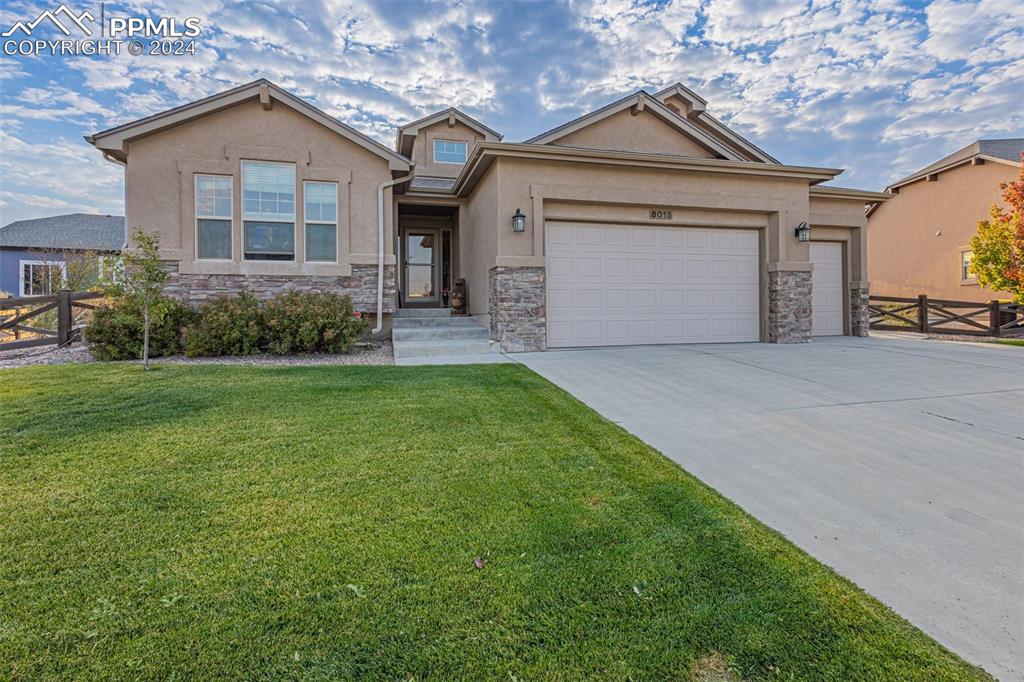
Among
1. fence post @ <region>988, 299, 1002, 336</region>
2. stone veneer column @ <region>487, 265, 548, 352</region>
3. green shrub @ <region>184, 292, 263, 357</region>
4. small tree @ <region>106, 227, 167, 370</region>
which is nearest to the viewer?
small tree @ <region>106, 227, 167, 370</region>

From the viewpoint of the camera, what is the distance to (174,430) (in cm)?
415

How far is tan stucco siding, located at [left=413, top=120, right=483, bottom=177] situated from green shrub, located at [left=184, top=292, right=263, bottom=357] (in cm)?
813

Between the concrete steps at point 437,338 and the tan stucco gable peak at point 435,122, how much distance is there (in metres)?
6.33

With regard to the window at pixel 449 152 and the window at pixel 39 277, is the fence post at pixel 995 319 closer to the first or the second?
the window at pixel 449 152

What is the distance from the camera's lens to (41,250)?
2183 cm

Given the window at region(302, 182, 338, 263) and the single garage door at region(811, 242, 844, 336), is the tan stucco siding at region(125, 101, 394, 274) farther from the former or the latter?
the single garage door at region(811, 242, 844, 336)

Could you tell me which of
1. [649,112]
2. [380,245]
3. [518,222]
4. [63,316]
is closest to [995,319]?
[649,112]

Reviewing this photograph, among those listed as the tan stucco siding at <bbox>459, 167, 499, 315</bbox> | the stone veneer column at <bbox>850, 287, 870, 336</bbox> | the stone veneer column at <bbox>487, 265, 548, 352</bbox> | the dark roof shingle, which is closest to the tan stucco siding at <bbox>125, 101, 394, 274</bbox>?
the tan stucco siding at <bbox>459, 167, 499, 315</bbox>

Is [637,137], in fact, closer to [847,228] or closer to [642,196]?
[642,196]

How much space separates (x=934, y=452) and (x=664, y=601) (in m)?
3.31

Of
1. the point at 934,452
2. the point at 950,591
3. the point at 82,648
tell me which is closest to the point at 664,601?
the point at 950,591

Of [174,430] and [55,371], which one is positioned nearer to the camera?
[174,430]

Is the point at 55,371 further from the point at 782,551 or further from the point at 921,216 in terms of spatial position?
the point at 921,216

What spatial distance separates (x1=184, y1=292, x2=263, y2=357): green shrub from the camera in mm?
8484
